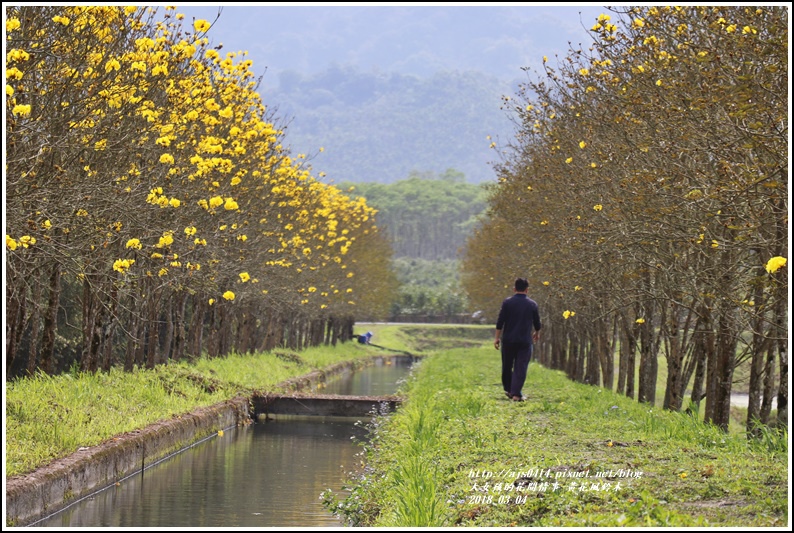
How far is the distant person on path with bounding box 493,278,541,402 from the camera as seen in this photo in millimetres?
17938

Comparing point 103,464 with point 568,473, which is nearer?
point 568,473

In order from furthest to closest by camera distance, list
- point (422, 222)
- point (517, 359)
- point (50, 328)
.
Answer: point (422, 222), point (50, 328), point (517, 359)

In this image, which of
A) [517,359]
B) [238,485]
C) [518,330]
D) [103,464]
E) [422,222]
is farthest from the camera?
[422,222]

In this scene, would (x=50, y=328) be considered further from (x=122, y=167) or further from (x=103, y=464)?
(x=103, y=464)

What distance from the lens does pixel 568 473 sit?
9.81m

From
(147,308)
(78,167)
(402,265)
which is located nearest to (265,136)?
(78,167)

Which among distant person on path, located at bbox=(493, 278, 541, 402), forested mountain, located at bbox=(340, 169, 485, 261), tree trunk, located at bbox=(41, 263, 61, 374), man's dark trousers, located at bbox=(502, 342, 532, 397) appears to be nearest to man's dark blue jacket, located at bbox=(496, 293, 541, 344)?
distant person on path, located at bbox=(493, 278, 541, 402)

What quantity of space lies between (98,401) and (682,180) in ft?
32.7

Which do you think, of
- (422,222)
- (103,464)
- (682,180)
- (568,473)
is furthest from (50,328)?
(422,222)

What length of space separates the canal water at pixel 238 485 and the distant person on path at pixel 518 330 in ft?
10.4

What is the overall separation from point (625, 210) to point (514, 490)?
606 centimetres

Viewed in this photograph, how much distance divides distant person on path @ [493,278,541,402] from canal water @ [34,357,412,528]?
10.4 feet

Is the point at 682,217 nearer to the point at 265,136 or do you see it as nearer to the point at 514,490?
the point at 514,490

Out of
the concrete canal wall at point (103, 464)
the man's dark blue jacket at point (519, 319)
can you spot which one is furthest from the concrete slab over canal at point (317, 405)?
the man's dark blue jacket at point (519, 319)
